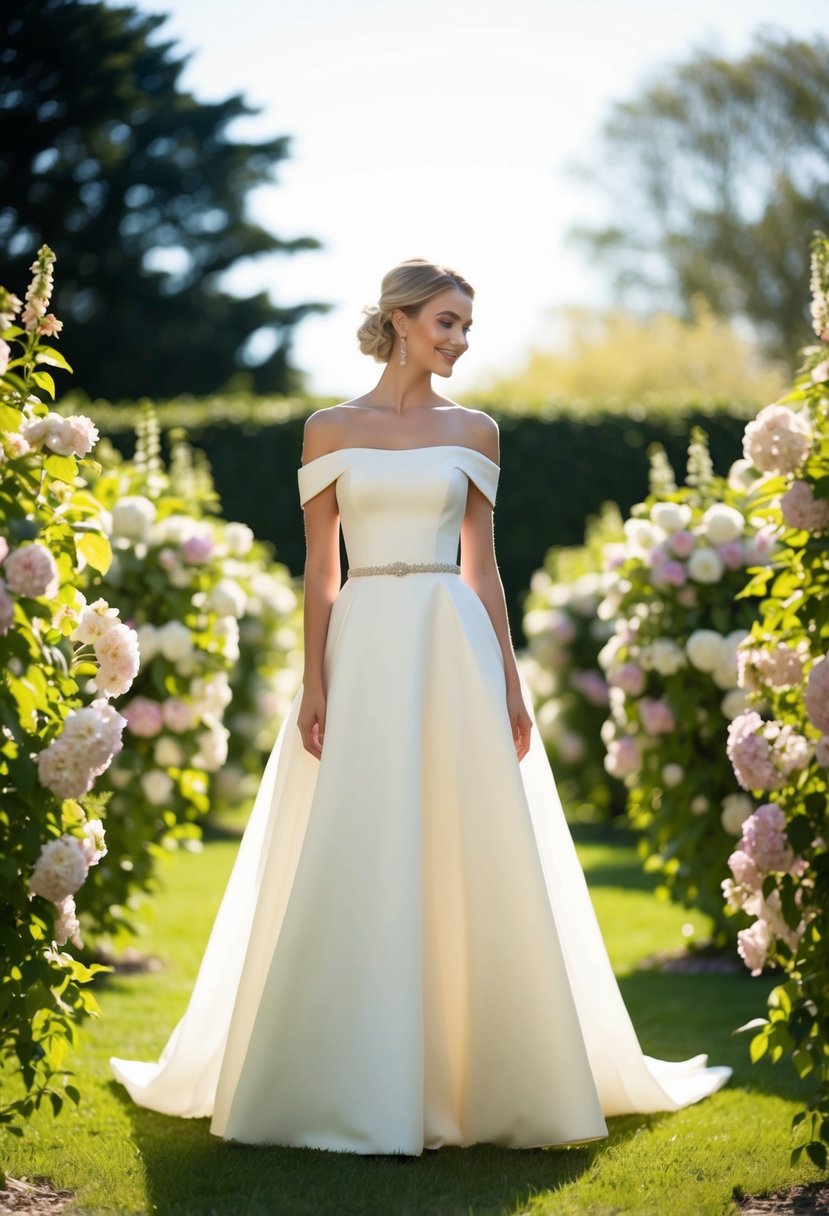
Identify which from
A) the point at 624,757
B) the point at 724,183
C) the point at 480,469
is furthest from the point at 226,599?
the point at 724,183

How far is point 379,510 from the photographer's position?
3955mm

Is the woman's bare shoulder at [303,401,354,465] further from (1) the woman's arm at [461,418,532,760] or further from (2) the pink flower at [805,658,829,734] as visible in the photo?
(2) the pink flower at [805,658,829,734]

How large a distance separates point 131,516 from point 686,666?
7.61 feet

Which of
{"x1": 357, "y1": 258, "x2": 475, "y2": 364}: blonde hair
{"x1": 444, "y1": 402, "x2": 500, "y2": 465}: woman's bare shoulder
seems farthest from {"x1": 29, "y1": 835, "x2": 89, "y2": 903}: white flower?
{"x1": 357, "y1": 258, "x2": 475, "y2": 364}: blonde hair

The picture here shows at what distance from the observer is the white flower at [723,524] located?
5.75m

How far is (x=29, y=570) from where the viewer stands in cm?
277

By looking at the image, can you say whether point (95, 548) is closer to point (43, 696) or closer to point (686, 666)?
point (43, 696)

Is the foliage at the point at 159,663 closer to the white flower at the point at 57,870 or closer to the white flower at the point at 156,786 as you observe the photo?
the white flower at the point at 156,786

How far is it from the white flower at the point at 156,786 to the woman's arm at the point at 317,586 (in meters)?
2.02

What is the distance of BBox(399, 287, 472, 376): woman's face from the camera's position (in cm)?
404

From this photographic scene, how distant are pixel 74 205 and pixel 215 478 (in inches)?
535

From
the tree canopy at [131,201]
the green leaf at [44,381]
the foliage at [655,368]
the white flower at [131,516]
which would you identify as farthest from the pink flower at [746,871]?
the foliage at [655,368]

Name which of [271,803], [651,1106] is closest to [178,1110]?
[271,803]

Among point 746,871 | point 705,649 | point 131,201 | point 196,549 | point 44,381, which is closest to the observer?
point 44,381
